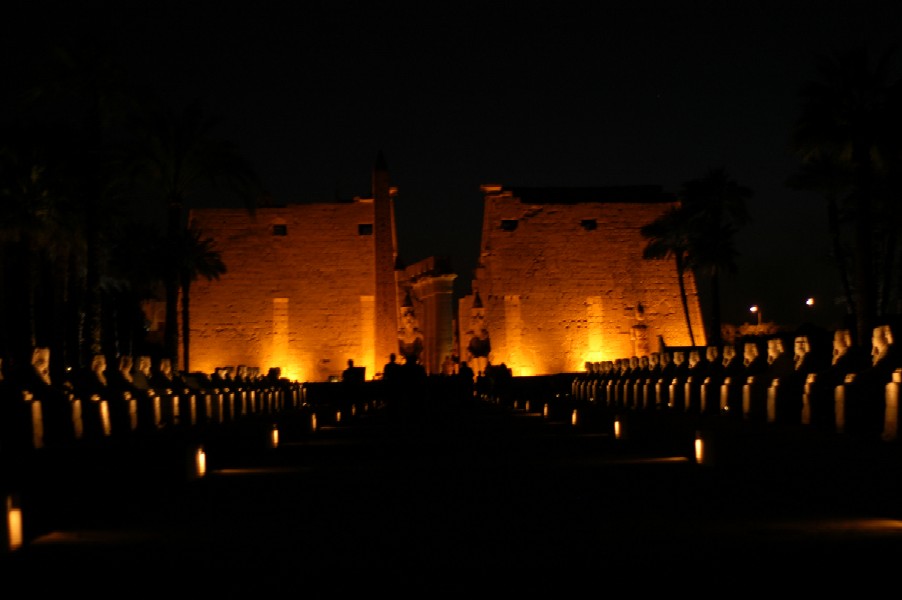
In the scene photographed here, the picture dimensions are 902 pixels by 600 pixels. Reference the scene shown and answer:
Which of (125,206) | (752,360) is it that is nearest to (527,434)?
(752,360)

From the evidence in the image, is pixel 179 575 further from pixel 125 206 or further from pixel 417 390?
pixel 125 206

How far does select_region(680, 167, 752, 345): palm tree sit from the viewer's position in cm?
5156

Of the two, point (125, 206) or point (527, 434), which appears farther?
point (125, 206)

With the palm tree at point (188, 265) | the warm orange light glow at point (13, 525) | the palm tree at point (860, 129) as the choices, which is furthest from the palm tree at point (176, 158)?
the warm orange light glow at point (13, 525)

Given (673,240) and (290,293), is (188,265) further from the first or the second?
(673,240)

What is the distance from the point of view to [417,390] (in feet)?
122

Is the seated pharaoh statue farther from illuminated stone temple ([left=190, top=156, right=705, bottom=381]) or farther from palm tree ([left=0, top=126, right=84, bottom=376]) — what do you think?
palm tree ([left=0, top=126, right=84, bottom=376])

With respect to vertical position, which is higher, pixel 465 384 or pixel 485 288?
pixel 485 288

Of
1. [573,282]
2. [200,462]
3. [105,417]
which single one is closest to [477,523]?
[200,462]

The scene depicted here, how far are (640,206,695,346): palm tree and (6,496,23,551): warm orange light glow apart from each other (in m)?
47.5

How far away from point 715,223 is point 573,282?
49.8 feet

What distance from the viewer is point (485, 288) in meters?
66.2

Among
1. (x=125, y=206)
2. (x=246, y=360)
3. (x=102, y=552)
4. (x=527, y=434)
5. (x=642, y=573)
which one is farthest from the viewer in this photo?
(x=246, y=360)

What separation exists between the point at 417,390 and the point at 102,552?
30004 mm
